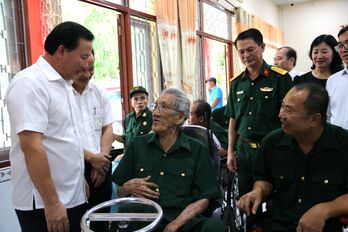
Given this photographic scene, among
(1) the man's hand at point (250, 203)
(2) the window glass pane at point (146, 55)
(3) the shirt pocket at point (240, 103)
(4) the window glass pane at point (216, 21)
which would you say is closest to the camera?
(1) the man's hand at point (250, 203)

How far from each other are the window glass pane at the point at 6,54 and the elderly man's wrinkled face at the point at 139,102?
1.22 m

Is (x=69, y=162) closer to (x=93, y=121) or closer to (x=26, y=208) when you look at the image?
(x=26, y=208)

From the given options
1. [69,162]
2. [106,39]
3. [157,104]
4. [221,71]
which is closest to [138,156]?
[157,104]

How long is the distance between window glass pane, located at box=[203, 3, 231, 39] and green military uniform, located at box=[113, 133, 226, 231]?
4.69 m

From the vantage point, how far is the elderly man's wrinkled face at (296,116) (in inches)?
58.6

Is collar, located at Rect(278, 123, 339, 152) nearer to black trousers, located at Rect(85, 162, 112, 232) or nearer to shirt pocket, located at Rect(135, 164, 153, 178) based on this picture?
shirt pocket, located at Rect(135, 164, 153, 178)

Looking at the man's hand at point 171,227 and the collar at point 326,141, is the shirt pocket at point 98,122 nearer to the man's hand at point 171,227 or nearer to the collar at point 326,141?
the man's hand at point 171,227

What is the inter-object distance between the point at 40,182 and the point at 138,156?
2.13ft

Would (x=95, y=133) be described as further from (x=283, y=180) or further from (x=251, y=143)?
(x=251, y=143)

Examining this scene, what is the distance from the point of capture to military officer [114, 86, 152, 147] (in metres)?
3.37

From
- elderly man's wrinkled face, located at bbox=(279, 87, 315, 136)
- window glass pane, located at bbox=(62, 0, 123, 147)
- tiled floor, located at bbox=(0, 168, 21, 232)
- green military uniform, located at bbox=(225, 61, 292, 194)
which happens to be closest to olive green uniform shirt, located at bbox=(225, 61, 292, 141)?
green military uniform, located at bbox=(225, 61, 292, 194)

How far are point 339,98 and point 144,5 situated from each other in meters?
2.95

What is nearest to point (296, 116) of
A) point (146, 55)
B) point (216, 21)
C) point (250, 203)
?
point (250, 203)

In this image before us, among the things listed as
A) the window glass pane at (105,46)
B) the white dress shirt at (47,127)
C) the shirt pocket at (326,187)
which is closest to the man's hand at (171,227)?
the white dress shirt at (47,127)
